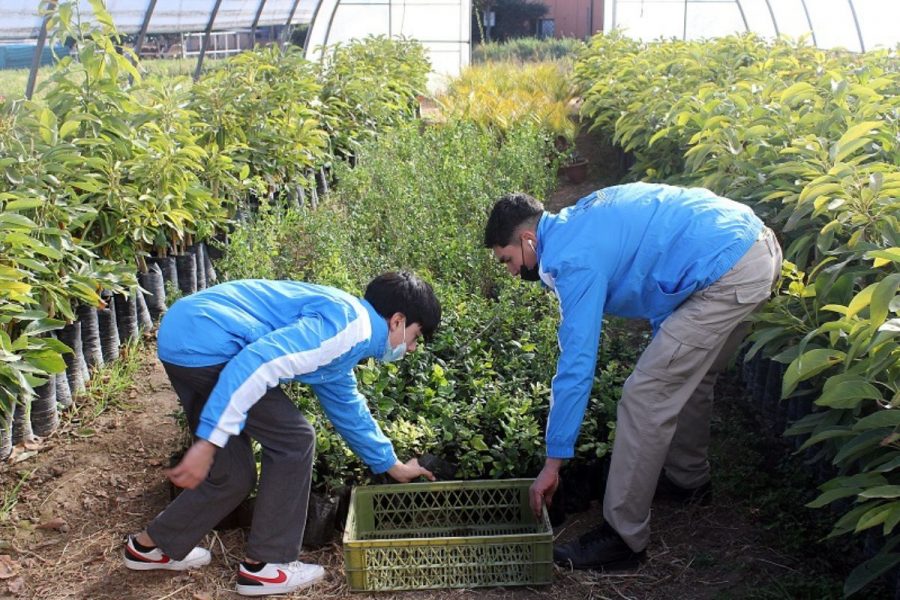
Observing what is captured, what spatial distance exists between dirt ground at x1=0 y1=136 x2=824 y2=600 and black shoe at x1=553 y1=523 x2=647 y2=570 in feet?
0.12

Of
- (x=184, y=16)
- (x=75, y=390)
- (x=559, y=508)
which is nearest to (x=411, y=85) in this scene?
(x=184, y=16)

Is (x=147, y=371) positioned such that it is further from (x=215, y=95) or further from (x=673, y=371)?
(x=673, y=371)

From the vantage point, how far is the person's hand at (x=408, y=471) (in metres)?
3.02

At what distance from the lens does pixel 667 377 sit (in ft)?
9.46

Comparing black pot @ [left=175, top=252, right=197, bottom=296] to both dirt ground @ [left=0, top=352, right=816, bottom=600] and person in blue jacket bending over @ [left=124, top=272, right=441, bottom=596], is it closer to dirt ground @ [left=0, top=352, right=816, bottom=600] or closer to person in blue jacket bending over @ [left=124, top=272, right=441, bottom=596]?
dirt ground @ [left=0, top=352, right=816, bottom=600]

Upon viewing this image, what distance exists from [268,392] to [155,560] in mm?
734

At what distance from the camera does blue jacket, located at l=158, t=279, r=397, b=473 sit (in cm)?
242

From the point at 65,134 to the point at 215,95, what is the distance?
1.85m

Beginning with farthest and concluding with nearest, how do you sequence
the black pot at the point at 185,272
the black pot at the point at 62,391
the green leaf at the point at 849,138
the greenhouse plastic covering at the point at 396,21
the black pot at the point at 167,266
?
the greenhouse plastic covering at the point at 396,21 → the black pot at the point at 185,272 → the black pot at the point at 167,266 → the black pot at the point at 62,391 → the green leaf at the point at 849,138

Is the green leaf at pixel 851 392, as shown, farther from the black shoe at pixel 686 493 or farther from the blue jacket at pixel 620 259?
the black shoe at pixel 686 493

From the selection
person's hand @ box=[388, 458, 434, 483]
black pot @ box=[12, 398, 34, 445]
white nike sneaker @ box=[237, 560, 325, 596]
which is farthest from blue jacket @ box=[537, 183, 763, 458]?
black pot @ box=[12, 398, 34, 445]

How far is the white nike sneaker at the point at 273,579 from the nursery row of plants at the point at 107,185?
1.00 meters

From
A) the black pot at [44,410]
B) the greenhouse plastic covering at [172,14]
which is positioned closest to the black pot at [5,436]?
the black pot at [44,410]

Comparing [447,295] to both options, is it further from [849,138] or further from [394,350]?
[849,138]
